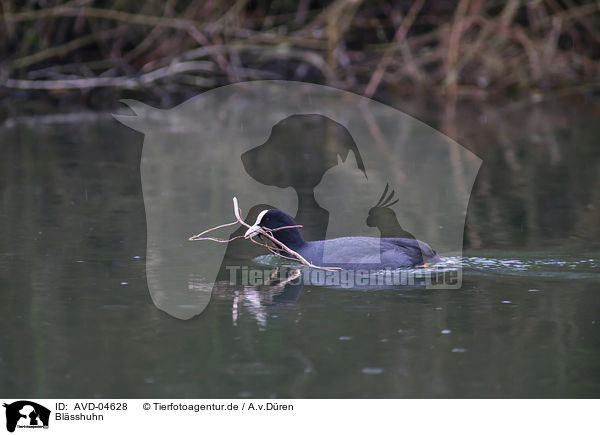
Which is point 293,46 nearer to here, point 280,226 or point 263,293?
point 280,226

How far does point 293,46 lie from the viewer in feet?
79.8

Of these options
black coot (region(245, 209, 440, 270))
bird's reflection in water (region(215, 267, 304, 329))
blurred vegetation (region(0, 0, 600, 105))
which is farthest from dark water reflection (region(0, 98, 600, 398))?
blurred vegetation (region(0, 0, 600, 105))

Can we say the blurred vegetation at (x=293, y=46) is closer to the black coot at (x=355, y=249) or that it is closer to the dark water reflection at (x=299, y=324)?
the dark water reflection at (x=299, y=324)

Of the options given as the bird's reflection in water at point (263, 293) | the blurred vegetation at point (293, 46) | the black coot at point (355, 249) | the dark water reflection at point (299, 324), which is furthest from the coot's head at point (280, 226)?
the blurred vegetation at point (293, 46)

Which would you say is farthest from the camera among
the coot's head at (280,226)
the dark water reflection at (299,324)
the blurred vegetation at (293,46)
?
the blurred vegetation at (293,46)

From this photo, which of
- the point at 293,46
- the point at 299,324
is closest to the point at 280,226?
the point at 299,324

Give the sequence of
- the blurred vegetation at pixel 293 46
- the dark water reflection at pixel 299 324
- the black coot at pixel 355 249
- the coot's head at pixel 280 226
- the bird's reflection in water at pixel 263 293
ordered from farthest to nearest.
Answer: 1. the blurred vegetation at pixel 293 46
2. the coot's head at pixel 280 226
3. the black coot at pixel 355 249
4. the bird's reflection in water at pixel 263 293
5. the dark water reflection at pixel 299 324

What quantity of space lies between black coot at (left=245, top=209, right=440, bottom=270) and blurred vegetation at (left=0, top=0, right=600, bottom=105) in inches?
537

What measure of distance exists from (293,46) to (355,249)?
54.6 ft

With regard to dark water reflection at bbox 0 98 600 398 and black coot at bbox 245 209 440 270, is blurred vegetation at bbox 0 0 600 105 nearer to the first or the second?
dark water reflection at bbox 0 98 600 398

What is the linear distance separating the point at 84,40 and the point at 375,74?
6090mm

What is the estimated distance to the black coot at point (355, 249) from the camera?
26.9 feet

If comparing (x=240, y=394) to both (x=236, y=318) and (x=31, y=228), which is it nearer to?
(x=236, y=318)

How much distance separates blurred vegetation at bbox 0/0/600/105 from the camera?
2189 cm
